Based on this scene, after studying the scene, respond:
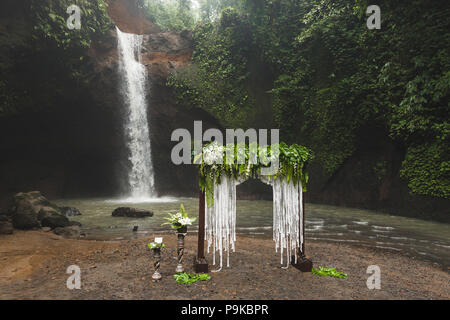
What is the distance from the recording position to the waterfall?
23.1 meters

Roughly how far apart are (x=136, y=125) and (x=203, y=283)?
20510 mm

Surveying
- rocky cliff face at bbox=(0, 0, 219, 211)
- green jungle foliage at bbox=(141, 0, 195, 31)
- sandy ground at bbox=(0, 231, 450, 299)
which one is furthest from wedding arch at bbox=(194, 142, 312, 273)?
green jungle foliage at bbox=(141, 0, 195, 31)

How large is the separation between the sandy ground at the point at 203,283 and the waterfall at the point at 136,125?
15.4 metres

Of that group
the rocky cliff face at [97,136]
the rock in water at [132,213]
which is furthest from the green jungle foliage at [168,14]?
the rock in water at [132,213]

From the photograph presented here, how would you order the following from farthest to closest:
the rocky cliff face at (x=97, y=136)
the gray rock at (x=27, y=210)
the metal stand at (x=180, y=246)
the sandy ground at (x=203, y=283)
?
1. the rocky cliff face at (x=97, y=136)
2. the gray rock at (x=27, y=210)
3. the metal stand at (x=180, y=246)
4. the sandy ground at (x=203, y=283)

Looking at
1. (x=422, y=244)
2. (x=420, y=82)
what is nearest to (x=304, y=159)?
(x=422, y=244)

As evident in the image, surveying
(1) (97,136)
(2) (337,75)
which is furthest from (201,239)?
(1) (97,136)

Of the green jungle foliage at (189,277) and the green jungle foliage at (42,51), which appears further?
the green jungle foliage at (42,51)

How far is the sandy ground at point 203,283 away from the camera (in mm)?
4668

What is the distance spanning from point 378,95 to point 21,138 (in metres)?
25.9

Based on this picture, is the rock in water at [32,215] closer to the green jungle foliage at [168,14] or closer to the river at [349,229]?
the river at [349,229]

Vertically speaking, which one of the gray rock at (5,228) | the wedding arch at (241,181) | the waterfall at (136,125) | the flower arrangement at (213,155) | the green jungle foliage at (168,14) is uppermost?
the green jungle foliage at (168,14)

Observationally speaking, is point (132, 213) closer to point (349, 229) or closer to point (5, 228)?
point (5, 228)

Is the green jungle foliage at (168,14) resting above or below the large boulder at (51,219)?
above
